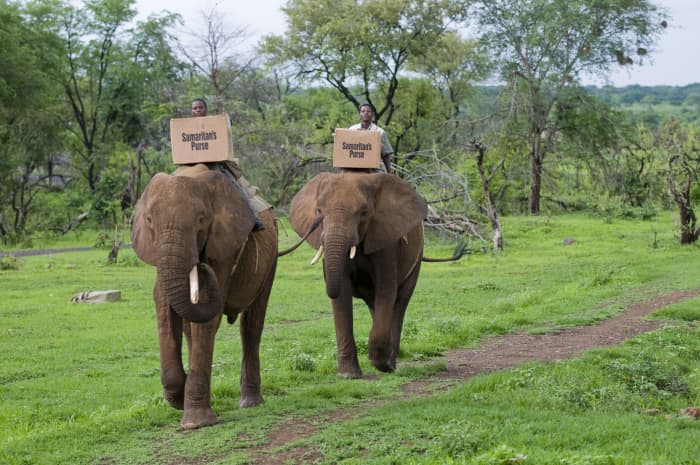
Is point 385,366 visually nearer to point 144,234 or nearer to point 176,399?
point 176,399

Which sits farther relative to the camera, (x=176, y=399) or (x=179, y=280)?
(x=176, y=399)

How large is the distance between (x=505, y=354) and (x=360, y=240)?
9.98 feet

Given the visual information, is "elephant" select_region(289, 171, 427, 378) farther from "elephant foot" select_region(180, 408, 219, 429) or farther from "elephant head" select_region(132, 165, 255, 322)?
"elephant foot" select_region(180, 408, 219, 429)

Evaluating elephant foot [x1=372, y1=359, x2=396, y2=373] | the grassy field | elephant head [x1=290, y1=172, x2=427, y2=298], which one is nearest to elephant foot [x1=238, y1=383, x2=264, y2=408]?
the grassy field

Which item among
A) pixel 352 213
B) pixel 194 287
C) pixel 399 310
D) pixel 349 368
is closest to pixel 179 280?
pixel 194 287

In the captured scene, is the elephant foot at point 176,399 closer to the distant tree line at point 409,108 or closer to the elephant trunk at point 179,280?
the elephant trunk at point 179,280

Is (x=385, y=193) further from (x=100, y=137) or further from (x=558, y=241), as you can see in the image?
(x=100, y=137)

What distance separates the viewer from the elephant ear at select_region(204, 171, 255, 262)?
7.85 metres

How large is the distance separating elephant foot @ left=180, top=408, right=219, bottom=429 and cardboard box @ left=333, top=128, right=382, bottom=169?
133 inches

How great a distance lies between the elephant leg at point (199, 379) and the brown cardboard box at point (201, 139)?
152cm

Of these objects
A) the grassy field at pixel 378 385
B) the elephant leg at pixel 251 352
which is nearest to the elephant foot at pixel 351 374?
the grassy field at pixel 378 385

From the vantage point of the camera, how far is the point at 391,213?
10273 mm

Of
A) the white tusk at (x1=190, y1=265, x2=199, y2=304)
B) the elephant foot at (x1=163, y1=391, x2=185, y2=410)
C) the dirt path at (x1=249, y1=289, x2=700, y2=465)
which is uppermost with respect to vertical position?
the white tusk at (x1=190, y1=265, x2=199, y2=304)

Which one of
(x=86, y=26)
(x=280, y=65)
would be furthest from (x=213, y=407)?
(x=86, y=26)
